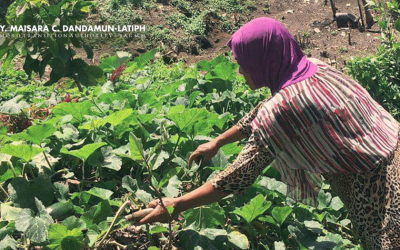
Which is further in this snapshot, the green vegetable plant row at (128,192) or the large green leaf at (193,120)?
the large green leaf at (193,120)

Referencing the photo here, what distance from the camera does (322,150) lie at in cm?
194

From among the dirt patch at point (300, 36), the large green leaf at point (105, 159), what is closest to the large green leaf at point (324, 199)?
the large green leaf at point (105, 159)

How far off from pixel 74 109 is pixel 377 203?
63.4 inches

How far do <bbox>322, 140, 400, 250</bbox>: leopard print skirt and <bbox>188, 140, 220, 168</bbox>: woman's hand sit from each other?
0.66 m

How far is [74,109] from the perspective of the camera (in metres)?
2.50

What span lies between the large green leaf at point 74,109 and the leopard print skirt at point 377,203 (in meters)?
1.40

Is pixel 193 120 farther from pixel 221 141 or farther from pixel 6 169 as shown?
pixel 6 169

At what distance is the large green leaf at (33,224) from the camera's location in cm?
176

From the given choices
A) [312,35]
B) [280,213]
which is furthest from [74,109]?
[312,35]

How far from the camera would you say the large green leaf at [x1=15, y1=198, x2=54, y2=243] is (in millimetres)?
1761

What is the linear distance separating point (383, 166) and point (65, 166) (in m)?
1.56

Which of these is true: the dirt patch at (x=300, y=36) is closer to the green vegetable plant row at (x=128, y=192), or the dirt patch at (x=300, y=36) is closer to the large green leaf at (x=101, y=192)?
the green vegetable plant row at (x=128, y=192)

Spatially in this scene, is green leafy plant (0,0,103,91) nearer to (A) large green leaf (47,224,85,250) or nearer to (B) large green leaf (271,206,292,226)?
(A) large green leaf (47,224,85,250)

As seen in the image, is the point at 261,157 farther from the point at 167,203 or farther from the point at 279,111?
the point at 167,203
